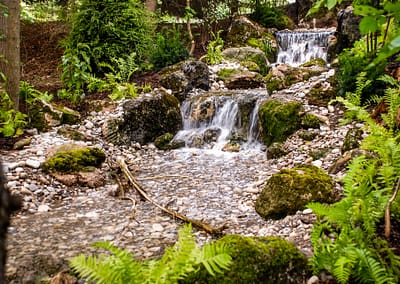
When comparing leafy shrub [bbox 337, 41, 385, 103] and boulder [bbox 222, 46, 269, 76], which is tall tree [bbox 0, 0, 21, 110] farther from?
boulder [bbox 222, 46, 269, 76]

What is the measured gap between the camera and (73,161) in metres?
4.88

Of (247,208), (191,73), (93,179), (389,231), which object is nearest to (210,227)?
(247,208)

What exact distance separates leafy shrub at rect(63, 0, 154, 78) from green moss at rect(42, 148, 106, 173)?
300 centimetres

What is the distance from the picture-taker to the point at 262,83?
890 centimetres

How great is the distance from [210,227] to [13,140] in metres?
3.52

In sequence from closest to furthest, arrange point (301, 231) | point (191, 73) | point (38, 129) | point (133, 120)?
point (301, 231), point (38, 129), point (133, 120), point (191, 73)

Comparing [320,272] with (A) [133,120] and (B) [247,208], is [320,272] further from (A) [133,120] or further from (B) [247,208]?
(A) [133,120]

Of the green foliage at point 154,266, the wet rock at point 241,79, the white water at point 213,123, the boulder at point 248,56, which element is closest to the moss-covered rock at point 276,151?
the white water at point 213,123

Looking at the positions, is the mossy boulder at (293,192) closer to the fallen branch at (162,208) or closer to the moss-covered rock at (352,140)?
the fallen branch at (162,208)

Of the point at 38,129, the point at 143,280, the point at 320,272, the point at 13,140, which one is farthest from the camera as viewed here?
the point at 38,129

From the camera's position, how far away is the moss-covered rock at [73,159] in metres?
4.80

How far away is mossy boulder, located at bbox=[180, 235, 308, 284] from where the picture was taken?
231 cm

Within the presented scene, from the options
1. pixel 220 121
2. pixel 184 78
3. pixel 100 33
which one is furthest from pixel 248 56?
pixel 100 33

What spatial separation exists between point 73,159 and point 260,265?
3.26m
